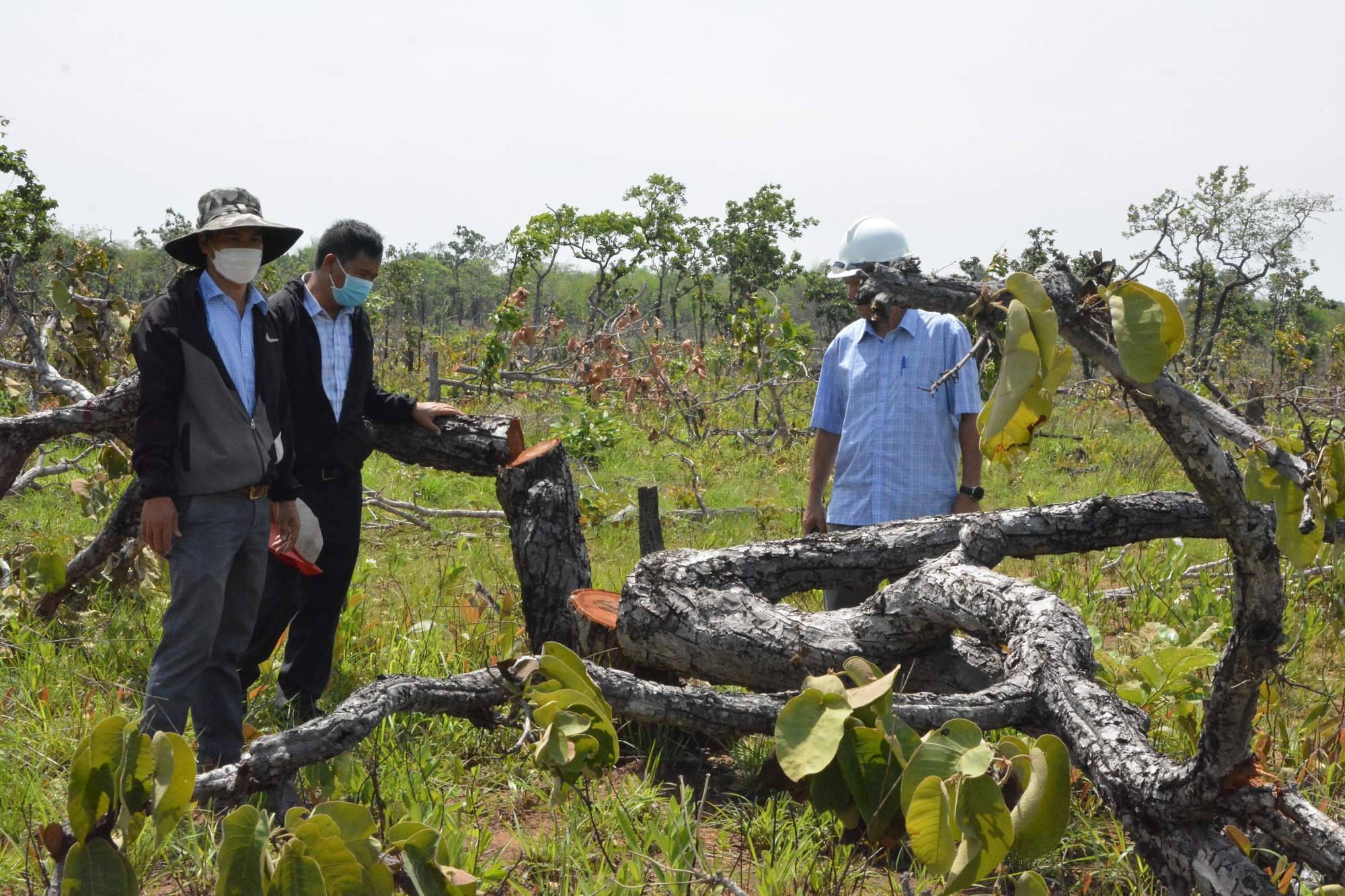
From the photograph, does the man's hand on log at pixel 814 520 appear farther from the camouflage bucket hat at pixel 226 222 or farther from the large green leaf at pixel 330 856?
the large green leaf at pixel 330 856

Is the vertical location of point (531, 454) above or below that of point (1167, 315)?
below

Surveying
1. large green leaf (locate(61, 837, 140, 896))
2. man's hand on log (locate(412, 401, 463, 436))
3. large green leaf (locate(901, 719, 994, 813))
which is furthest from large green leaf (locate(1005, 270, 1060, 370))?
man's hand on log (locate(412, 401, 463, 436))

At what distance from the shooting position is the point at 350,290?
292cm

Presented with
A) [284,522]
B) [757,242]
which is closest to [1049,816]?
[284,522]

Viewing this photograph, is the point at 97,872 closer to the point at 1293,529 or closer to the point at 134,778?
the point at 134,778

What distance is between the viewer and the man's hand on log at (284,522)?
2.71m

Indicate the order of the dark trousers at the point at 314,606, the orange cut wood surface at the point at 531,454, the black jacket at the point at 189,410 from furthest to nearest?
1. the orange cut wood surface at the point at 531,454
2. the dark trousers at the point at 314,606
3. the black jacket at the point at 189,410

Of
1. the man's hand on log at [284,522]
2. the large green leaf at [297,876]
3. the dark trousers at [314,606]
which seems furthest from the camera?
the dark trousers at [314,606]

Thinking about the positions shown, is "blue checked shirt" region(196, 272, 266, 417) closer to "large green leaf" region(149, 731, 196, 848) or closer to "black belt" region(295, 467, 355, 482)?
"black belt" region(295, 467, 355, 482)

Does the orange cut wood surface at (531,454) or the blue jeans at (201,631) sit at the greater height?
the orange cut wood surface at (531,454)

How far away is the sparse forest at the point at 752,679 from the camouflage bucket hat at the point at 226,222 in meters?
0.64

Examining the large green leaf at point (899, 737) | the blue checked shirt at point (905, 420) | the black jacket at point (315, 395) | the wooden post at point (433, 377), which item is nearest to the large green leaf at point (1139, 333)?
the large green leaf at point (899, 737)

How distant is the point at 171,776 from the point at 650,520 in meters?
2.98

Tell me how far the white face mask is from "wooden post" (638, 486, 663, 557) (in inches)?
77.2
